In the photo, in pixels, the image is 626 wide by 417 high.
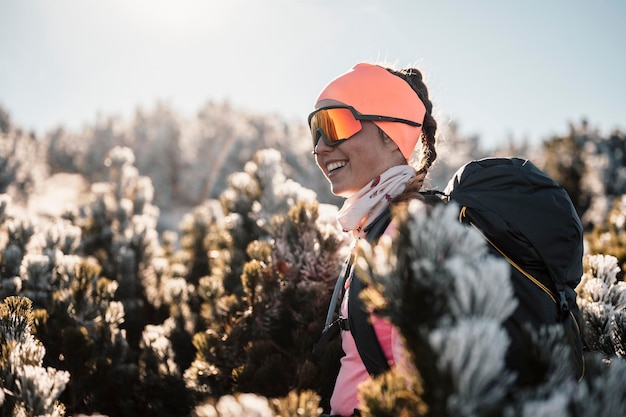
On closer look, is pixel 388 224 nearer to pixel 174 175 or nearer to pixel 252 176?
pixel 252 176

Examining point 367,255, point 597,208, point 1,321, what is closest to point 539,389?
point 367,255

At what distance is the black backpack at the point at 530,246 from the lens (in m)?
1.47

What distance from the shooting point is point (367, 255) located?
1.00 metres

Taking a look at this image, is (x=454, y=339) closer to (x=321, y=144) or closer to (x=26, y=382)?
(x=26, y=382)

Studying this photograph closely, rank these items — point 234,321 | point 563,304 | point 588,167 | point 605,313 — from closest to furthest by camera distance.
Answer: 1. point 563,304
2. point 605,313
3. point 234,321
4. point 588,167

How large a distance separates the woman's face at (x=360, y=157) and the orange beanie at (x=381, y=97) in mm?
51

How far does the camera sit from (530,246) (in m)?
1.50

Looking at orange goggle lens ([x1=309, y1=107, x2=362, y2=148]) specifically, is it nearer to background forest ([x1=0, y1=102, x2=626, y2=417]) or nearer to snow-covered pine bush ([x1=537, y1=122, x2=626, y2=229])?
background forest ([x1=0, y1=102, x2=626, y2=417])

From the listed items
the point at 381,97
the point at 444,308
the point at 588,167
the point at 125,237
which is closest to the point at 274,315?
the point at 381,97

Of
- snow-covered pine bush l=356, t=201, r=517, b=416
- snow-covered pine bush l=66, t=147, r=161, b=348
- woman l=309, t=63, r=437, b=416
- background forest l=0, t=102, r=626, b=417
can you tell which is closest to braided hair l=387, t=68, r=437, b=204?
woman l=309, t=63, r=437, b=416

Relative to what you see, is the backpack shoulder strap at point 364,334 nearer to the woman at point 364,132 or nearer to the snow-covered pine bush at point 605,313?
the woman at point 364,132

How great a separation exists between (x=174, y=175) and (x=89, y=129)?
21.3m

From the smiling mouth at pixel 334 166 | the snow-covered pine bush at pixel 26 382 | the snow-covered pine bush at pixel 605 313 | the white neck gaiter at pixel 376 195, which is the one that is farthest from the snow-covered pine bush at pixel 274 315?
the snow-covered pine bush at pixel 605 313

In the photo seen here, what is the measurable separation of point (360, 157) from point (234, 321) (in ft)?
4.72
